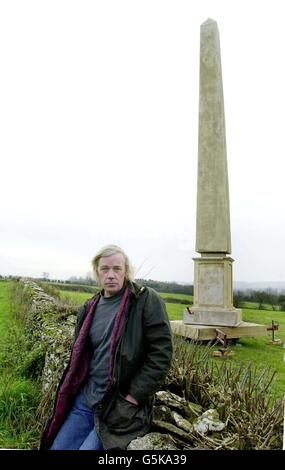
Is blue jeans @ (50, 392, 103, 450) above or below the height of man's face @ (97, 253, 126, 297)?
below

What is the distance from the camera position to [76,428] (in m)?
2.79

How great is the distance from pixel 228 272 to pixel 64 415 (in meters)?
6.17

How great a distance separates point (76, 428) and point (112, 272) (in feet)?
3.45

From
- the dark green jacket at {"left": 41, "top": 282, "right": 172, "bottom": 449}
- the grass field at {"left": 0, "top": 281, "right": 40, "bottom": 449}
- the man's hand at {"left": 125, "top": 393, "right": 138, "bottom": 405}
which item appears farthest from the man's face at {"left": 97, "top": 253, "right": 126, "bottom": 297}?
the grass field at {"left": 0, "top": 281, "right": 40, "bottom": 449}

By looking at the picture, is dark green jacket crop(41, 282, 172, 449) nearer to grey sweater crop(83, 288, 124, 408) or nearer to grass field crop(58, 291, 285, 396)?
grey sweater crop(83, 288, 124, 408)

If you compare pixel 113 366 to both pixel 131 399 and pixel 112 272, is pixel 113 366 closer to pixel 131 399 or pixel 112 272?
pixel 131 399

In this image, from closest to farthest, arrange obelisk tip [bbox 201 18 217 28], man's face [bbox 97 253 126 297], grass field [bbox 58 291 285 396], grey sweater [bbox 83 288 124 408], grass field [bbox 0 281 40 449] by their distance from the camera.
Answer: grey sweater [bbox 83 288 124 408], man's face [bbox 97 253 126 297], grass field [bbox 0 281 40 449], grass field [bbox 58 291 285 396], obelisk tip [bbox 201 18 217 28]

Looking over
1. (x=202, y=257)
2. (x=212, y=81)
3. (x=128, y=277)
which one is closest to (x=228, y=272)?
(x=202, y=257)

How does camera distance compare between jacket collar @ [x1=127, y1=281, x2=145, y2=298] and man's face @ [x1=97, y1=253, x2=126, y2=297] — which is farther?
man's face @ [x1=97, y1=253, x2=126, y2=297]

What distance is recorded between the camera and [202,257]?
8.57 meters

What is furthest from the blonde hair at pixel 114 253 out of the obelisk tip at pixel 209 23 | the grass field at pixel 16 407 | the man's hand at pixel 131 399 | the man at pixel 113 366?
the obelisk tip at pixel 209 23

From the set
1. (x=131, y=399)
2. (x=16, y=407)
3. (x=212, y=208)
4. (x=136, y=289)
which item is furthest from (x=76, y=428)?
(x=212, y=208)

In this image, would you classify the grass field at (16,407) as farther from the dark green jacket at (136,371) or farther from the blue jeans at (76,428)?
the dark green jacket at (136,371)

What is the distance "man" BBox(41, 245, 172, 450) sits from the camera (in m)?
2.54
